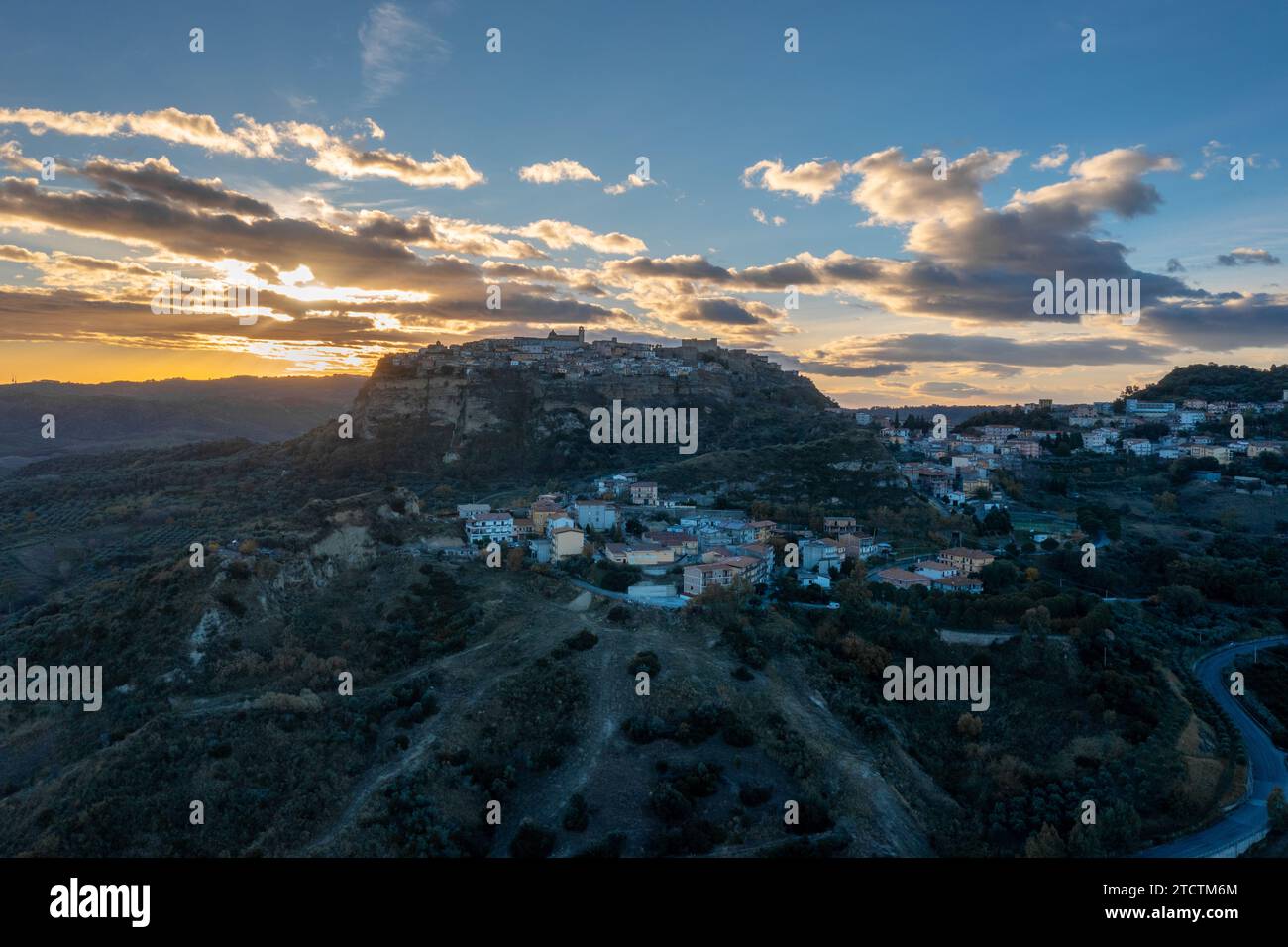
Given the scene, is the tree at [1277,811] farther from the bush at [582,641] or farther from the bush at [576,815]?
the bush at [582,641]

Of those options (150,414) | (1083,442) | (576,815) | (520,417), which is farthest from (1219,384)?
(150,414)

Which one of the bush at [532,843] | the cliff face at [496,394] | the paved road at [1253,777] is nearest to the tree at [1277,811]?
the paved road at [1253,777]

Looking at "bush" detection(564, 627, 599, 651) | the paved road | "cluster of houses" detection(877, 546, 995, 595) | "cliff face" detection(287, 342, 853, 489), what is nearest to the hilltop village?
"cluster of houses" detection(877, 546, 995, 595)
